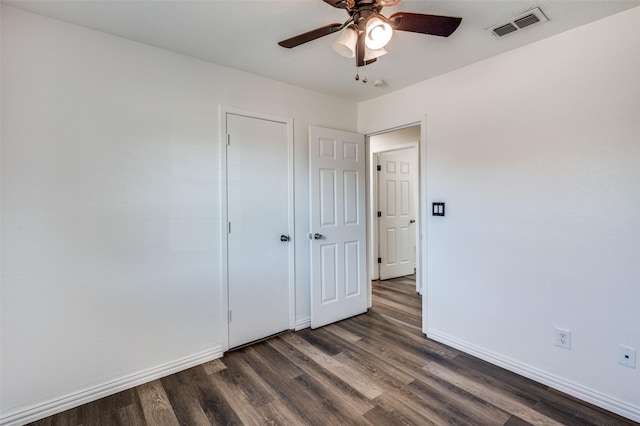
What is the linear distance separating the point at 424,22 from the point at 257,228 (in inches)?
77.1

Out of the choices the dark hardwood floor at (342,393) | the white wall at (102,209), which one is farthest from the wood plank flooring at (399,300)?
the white wall at (102,209)

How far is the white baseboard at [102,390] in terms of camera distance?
1.72 m

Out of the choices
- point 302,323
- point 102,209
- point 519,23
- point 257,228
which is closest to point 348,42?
point 519,23

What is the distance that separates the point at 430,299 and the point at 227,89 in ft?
8.54

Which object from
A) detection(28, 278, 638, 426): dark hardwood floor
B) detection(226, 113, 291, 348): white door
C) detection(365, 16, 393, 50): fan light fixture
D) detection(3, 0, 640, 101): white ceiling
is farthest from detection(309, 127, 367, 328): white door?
detection(365, 16, 393, 50): fan light fixture

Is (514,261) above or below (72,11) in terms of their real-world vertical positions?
below

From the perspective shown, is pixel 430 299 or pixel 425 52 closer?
pixel 425 52

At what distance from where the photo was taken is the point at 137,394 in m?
1.98

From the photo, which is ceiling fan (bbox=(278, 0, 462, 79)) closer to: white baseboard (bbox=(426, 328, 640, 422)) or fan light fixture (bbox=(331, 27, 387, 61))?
fan light fixture (bbox=(331, 27, 387, 61))

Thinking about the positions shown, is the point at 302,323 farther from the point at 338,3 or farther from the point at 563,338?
the point at 338,3

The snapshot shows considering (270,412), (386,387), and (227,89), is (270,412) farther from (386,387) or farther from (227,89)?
(227,89)

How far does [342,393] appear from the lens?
197 centimetres

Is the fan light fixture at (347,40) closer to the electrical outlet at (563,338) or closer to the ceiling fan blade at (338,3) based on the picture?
the ceiling fan blade at (338,3)

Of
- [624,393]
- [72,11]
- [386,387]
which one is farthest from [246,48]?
[624,393]
